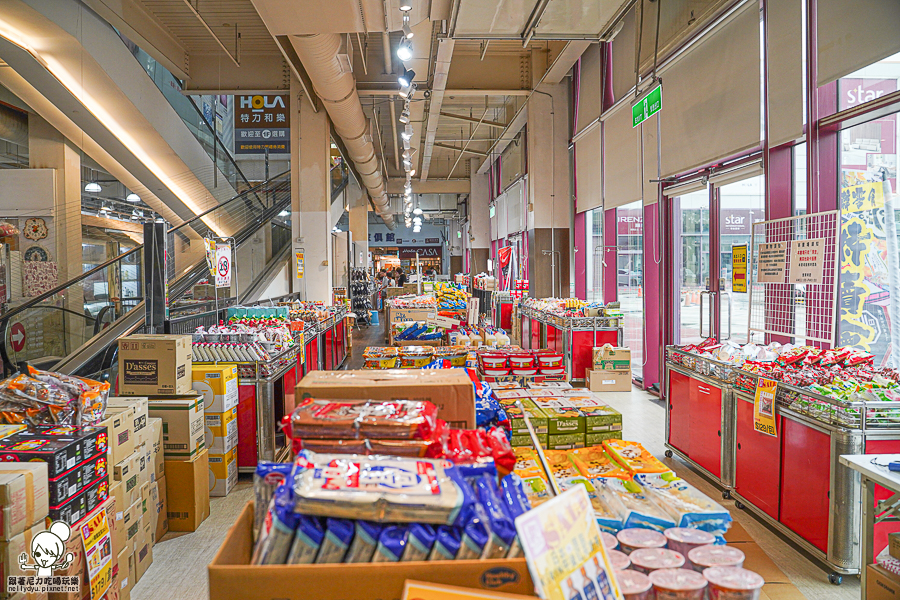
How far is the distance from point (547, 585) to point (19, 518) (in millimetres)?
1857

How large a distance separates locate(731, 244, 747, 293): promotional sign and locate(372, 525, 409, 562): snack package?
15.6ft

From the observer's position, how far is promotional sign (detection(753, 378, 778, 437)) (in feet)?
11.0

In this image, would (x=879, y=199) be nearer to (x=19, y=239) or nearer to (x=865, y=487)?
(x=865, y=487)

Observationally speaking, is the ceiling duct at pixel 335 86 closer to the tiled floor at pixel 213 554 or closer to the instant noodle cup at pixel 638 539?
the tiled floor at pixel 213 554

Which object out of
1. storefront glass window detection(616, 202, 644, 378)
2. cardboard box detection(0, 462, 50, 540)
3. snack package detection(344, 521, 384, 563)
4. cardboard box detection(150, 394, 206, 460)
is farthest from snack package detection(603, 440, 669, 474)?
storefront glass window detection(616, 202, 644, 378)

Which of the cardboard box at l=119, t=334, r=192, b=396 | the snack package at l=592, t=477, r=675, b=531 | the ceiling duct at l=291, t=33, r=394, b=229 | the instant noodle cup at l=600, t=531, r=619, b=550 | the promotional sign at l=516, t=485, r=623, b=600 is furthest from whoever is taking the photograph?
the ceiling duct at l=291, t=33, r=394, b=229

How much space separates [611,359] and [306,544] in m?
7.01

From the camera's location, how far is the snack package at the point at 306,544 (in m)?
1.07

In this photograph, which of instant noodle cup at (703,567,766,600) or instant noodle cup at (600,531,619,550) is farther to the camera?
instant noodle cup at (600,531,619,550)

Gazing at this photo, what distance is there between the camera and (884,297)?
4.01 m

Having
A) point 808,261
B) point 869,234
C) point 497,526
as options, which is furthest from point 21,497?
point 869,234

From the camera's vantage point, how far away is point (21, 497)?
179cm

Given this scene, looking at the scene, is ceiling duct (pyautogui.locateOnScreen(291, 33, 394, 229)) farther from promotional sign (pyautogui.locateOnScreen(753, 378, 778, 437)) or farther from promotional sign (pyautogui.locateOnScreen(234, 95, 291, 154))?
promotional sign (pyautogui.locateOnScreen(753, 378, 778, 437))

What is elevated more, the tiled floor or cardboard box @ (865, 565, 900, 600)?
cardboard box @ (865, 565, 900, 600)
